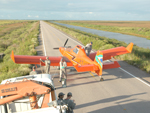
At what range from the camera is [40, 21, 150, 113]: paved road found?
676 cm

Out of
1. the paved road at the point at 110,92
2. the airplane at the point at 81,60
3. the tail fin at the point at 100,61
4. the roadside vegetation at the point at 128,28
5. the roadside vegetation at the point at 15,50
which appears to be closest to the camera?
the paved road at the point at 110,92

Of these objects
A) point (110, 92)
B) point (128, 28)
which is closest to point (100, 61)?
point (110, 92)

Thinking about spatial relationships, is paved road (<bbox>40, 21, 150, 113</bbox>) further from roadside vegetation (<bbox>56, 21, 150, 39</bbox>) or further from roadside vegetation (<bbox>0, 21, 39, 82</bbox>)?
roadside vegetation (<bbox>56, 21, 150, 39</bbox>)

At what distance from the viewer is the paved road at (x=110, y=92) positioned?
6.76 meters

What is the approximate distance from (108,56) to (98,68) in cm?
373

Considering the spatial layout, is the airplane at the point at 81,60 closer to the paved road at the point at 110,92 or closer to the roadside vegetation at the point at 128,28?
the paved road at the point at 110,92

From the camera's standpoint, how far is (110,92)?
8344 millimetres

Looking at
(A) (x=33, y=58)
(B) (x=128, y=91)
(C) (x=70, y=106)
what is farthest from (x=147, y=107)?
(A) (x=33, y=58)

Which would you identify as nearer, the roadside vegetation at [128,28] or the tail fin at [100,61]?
the tail fin at [100,61]

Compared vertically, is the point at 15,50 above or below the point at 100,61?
below

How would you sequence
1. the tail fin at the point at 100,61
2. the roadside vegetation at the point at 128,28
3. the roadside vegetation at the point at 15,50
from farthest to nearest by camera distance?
the roadside vegetation at the point at 128,28 < the roadside vegetation at the point at 15,50 < the tail fin at the point at 100,61

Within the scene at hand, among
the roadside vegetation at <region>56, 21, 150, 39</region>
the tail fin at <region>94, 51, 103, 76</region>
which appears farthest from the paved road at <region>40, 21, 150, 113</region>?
the roadside vegetation at <region>56, 21, 150, 39</region>

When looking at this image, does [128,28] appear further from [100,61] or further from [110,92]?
[110,92]

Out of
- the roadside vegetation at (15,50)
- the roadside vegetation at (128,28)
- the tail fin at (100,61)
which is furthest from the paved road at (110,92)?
the roadside vegetation at (128,28)
